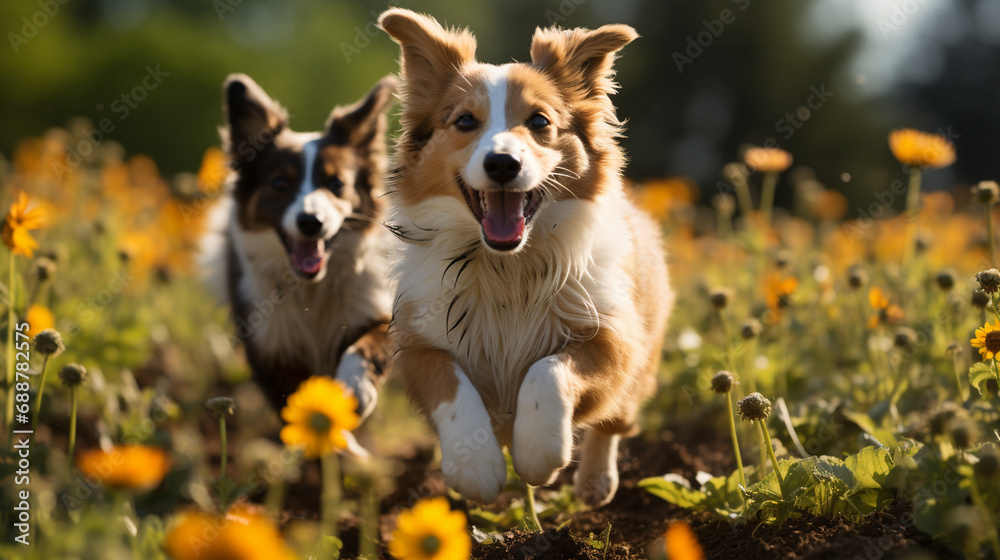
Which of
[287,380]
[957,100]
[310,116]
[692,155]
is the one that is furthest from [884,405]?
[957,100]

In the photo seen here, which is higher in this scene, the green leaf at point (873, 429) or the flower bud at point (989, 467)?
Answer: the flower bud at point (989, 467)

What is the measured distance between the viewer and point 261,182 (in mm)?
4637

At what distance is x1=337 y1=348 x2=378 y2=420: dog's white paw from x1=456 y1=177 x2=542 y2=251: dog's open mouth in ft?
3.90

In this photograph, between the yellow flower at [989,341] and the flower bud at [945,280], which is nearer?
the yellow flower at [989,341]

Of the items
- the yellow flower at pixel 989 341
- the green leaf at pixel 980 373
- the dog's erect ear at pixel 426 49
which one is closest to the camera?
the yellow flower at pixel 989 341

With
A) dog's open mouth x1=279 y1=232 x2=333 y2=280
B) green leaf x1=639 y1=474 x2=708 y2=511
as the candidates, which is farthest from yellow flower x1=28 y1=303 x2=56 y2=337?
green leaf x1=639 y1=474 x2=708 y2=511

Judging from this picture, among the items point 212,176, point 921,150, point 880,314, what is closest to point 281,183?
point 212,176

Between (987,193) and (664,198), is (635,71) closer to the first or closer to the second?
(664,198)

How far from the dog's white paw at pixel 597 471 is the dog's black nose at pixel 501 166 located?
57.8 inches

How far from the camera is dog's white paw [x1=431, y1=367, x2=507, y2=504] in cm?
261

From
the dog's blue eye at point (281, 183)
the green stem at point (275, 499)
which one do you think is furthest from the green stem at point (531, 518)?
the dog's blue eye at point (281, 183)

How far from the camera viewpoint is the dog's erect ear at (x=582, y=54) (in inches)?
137

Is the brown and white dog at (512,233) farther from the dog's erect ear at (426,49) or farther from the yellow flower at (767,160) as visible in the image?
the yellow flower at (767,160)

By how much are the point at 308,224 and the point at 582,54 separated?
5.41 feet
